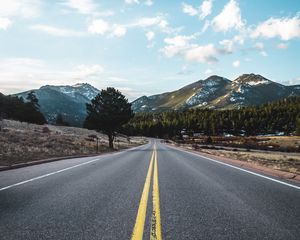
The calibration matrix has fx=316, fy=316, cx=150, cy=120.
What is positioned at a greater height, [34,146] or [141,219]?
[34,146]

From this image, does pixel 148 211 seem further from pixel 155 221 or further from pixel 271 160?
pixel 271 160

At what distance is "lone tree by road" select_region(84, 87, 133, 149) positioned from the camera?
51.8 meters

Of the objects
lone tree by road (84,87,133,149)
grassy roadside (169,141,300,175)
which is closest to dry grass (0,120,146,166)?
lone tree by road (84,87,133,149)

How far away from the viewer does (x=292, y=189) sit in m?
8.84

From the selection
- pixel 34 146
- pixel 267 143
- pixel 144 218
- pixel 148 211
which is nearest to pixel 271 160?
pixel 34 146

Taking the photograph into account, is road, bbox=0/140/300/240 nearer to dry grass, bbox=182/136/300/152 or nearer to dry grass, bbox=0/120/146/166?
dry grass, bbox=0/120/146/166

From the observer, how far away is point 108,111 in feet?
172

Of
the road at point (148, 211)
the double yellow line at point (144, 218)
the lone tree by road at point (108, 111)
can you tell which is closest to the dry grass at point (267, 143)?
the lone tree by road at point (108, 111)

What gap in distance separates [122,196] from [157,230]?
2948mm

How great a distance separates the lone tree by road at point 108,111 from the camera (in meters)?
51.8

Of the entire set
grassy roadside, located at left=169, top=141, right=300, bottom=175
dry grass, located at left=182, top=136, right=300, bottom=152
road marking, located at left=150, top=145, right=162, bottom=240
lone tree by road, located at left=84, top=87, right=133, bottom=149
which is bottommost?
dry grass, located at left=182, top=136, right=300, bottom=152

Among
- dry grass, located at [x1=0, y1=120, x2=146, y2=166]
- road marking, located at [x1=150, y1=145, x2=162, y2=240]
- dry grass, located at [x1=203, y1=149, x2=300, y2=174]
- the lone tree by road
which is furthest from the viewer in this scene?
the lone tree by road

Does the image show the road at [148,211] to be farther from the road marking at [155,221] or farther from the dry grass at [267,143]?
the dry grass at [267,143]

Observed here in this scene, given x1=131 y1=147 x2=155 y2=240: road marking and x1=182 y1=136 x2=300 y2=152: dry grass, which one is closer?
x1=131 y1=147 x2=155 y2=240: road marking
